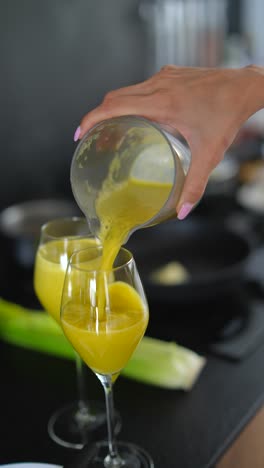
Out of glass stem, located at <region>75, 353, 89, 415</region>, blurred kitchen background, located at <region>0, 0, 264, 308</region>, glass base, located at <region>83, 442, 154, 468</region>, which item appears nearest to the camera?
glass base, located at <region>83, 442, 154, 468</region>

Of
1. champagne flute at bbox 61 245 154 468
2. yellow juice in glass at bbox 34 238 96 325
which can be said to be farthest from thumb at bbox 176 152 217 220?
yellow juice in glass at bbox 34 238 96 325

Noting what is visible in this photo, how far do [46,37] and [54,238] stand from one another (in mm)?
1363

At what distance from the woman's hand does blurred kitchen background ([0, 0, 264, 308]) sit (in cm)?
70

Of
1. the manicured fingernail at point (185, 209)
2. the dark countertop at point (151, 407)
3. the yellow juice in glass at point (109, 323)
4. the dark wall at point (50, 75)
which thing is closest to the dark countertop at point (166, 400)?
the dark countertop at point (151, 407)

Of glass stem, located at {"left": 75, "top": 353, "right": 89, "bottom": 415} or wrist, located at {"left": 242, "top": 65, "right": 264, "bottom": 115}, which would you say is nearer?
wrist, located at {"left": 242, "top": 65, "right": 264, "bottom": 115}

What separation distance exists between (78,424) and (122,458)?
128 mm

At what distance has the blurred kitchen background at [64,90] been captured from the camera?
82.4 inches

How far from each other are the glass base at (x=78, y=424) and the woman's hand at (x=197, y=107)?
1.35 ft

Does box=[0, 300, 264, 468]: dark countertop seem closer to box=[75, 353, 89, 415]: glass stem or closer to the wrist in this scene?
box=[75, 353, 89, 415]: glass stem

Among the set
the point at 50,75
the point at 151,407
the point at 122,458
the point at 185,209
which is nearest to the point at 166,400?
the point at 151,407

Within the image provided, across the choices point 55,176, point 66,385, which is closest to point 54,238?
point 66,385

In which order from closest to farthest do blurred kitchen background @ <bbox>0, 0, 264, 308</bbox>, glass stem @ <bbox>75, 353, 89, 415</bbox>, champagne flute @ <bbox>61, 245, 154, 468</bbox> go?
champagne flute @ <bbox>61, 245, 154, 468</bbox>, glass stem @ <bbox>75, 353, 89, 415</bbox>, blurred kitchen background @ <bbox>0, 0, 264, 308</bbox>

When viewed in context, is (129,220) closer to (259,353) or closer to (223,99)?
(223,99)

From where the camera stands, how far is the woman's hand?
913 mm
